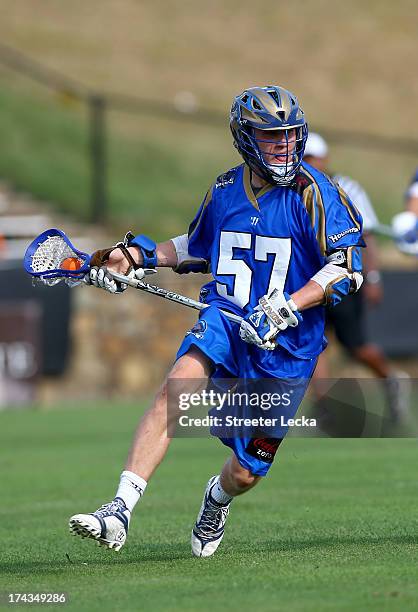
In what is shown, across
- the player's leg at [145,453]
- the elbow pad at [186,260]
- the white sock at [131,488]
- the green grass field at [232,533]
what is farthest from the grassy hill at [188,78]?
the white sock at [131,488]

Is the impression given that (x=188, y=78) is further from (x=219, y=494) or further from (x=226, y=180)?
(x=219, y=494)

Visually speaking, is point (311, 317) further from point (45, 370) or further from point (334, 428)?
point (45, 370)

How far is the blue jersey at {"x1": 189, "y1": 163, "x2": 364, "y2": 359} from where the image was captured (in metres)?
6.26

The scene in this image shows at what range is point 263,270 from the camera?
250 inches

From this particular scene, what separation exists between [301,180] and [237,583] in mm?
1823

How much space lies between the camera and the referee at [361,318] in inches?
466

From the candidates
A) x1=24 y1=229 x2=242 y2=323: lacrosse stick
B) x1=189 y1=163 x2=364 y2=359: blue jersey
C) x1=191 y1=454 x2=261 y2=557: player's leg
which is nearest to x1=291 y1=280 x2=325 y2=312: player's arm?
x1=189 y1=163 x2=364 y2=359: blue jersey

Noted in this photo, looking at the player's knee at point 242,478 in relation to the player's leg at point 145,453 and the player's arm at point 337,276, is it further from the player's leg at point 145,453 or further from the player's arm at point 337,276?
the player's arm at point 337,276

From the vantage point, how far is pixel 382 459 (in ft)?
34.9

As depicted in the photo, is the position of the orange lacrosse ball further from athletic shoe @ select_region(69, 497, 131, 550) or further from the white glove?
athletic shoe @ select_region(69, 497, 131, 550)

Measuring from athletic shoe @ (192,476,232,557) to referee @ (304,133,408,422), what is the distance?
16.0 feet

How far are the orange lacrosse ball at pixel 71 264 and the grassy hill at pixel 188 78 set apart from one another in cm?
1636

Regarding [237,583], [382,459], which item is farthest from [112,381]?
[237,583]

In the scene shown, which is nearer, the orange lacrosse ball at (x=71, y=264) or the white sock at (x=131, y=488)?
the white sock at (x=131, y=488)
